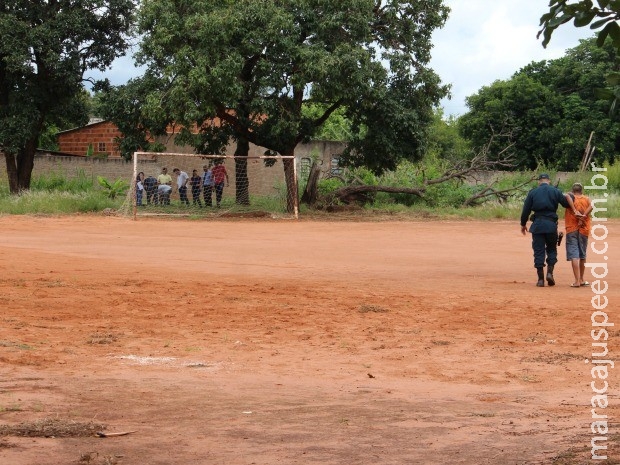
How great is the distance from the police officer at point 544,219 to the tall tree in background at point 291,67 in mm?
15745

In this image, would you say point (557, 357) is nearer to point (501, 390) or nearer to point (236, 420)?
point (501, 390)

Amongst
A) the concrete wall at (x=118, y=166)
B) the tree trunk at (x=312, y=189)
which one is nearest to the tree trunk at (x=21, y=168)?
the concrete wall at (x=118, y=166)

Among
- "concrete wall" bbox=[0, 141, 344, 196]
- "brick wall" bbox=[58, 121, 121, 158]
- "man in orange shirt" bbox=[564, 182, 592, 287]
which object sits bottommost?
"man in orange shirt" bbox=[564, 182, 592, 287]

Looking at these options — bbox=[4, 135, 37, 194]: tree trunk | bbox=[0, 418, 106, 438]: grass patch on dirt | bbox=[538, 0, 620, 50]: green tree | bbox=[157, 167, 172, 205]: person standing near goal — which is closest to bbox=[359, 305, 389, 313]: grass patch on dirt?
bbox=[0, 418, 106, 438]: grass patch on dirt

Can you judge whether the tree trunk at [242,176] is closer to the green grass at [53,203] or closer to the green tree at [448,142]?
the green grass at [53,203]

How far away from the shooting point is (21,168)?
124 feet

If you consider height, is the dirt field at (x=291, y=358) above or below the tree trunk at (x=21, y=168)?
below

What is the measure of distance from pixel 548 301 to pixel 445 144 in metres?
50.9

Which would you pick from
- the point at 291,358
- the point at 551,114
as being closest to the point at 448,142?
the point at 551,114

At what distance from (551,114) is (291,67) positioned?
23.3m

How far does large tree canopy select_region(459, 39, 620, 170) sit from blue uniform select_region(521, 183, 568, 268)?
112 feet

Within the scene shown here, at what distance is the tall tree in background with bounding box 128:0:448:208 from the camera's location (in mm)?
30812

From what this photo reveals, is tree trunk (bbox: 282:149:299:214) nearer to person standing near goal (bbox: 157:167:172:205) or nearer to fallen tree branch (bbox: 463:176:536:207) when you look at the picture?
person standing near goal (bbox: 157:167:172:205)

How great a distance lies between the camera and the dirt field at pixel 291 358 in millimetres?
6094
